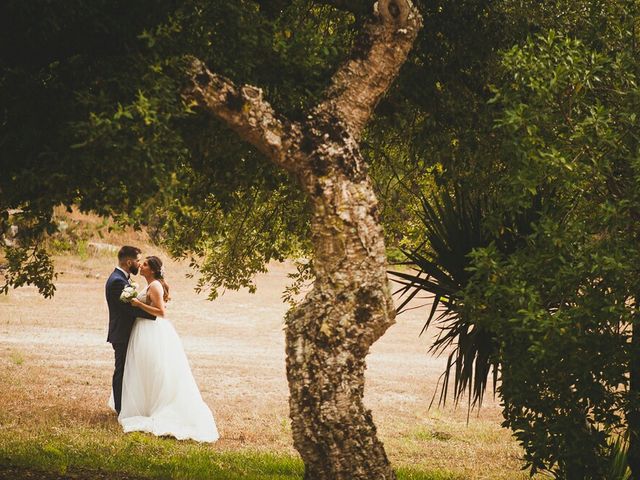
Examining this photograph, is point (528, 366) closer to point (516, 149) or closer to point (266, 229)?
point (516, 149)

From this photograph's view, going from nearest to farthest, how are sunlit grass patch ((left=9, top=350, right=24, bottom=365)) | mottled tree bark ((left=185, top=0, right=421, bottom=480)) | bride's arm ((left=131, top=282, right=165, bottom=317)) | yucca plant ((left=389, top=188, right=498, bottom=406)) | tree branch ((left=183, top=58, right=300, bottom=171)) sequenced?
tree branch ((left=183, top=58, right=300, bottom=171)) < mottled tree bark ((left=185, top=0, right=421, bottom=480)) < yucca plant ((left=389, top=188, right=498, bottom=406)) < bride's arm ((left=131, top=282, right=165, bottom=317)) < sunlit grass patch ((left=9, top=350, right=24, bottom=365))

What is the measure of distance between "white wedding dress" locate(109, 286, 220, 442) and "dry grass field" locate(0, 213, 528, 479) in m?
0.32

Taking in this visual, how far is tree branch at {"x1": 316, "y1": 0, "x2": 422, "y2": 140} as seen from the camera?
6.88 meters

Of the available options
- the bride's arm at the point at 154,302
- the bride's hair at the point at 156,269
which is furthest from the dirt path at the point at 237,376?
the bride's hair at the point at 156,269

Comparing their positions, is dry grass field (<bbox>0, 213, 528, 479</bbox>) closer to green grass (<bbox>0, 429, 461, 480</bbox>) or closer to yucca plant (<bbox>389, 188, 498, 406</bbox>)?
green grass (<bbox>0, 429, 461, 480</bbox>)

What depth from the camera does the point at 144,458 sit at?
8.99 meters

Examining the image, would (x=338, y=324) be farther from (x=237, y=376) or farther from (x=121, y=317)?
(x=237, y=376)

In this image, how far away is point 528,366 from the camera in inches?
271

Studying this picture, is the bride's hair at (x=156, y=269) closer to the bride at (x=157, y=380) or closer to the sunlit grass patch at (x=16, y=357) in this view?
the bride at (x=157, y=380)

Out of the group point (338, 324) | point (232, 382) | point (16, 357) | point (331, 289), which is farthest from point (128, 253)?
point (16, 357)

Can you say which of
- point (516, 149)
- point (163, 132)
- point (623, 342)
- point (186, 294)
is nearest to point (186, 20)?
point (163, 132)

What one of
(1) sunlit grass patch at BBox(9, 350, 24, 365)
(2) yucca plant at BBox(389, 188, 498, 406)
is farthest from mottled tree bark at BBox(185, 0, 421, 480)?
(1) sunlit grass patch at BBox(9, 350, 24, 365)

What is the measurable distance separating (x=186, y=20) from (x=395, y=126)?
3080 millimetres

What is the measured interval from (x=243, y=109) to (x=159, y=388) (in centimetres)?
578
